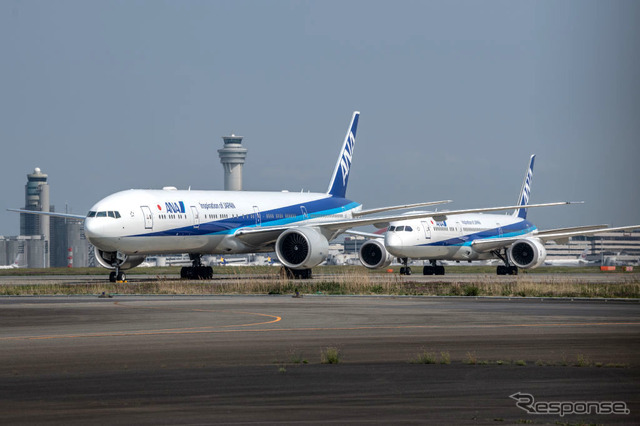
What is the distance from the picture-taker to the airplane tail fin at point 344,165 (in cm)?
6228

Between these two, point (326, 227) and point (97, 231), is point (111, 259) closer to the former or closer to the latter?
point (97, 231)

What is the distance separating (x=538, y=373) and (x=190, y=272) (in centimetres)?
4097

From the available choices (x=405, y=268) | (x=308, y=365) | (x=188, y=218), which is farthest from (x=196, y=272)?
(x=308, y=365)

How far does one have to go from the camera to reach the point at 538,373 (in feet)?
44.7

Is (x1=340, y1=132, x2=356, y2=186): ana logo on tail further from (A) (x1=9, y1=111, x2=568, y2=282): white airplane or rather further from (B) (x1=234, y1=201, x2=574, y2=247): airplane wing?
(B) (x1=234, y1=201, x2=574, y2=247): airplane wing

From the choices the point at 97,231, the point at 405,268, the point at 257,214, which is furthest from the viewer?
the point at 405,268

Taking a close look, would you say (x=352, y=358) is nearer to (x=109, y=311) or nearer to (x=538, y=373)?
(x=538, y=373)

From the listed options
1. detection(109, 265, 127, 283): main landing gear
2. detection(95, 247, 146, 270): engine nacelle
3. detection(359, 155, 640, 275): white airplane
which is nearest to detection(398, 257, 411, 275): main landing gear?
detection(359, 155, 640, 275): white airplane

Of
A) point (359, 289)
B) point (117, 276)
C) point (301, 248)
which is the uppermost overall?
point (301, 248)

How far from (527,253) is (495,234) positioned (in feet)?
26.9

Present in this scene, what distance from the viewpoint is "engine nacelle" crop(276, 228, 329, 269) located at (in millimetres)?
48500

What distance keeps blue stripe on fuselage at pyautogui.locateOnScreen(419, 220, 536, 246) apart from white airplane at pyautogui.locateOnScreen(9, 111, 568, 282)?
10703 mm

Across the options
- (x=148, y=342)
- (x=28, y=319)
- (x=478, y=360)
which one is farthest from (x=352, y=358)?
(x=28, y=319)

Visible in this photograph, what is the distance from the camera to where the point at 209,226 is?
164 ft
